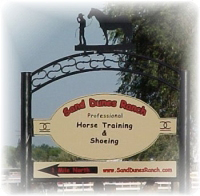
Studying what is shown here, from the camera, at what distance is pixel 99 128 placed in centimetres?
813

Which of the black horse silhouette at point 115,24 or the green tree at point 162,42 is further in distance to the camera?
the green tree at point 162,42

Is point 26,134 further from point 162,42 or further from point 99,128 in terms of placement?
point 162,42

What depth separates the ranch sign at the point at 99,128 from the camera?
813 centimetres

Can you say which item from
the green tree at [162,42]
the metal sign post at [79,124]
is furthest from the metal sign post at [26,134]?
the green tree at [162,42]

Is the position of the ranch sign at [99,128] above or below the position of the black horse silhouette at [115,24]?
below

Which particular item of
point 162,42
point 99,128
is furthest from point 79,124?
point 162,42

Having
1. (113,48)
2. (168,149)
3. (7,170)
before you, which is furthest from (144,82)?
(113,48)

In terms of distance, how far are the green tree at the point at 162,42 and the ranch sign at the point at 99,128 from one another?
4.65 metres

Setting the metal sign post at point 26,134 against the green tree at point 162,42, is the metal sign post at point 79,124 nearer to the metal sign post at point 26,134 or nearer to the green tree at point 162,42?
the metal sign post at point 26,134

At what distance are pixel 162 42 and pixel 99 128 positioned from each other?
5798mm

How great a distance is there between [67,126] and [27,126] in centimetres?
57

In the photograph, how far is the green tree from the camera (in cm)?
1304

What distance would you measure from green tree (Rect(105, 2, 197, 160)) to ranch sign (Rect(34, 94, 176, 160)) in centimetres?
465

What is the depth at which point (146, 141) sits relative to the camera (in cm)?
816
